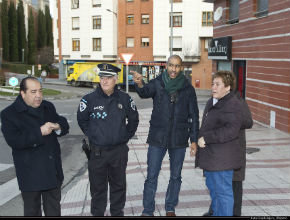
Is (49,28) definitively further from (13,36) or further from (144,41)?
(144,41)

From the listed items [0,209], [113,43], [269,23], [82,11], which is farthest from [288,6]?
[82,11]

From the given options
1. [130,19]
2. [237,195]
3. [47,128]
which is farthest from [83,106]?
[130,19]

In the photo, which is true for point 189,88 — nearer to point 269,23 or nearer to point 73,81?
point 269,23

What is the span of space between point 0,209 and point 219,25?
51.0ft

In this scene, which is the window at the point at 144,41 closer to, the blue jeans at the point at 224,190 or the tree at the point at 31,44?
the tree at the point at 31,44

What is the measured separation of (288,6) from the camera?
12.2 metres

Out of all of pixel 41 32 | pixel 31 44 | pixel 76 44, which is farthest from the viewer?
pixel 41 32

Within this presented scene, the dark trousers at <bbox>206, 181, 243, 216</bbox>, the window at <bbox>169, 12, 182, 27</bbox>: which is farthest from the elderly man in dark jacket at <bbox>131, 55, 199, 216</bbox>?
the window at <bbox>169, 12, 182, 27</bbox>

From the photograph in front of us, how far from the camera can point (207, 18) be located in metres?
39.1

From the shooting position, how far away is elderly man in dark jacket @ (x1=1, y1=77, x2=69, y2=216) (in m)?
3.67

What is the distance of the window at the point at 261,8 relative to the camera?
1410 centimetres

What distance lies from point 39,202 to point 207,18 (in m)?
37.4

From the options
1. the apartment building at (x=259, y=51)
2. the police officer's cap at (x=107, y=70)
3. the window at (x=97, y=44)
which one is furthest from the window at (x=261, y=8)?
the window at (x=97, y=44)

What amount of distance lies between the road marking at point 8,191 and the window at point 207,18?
114ft
